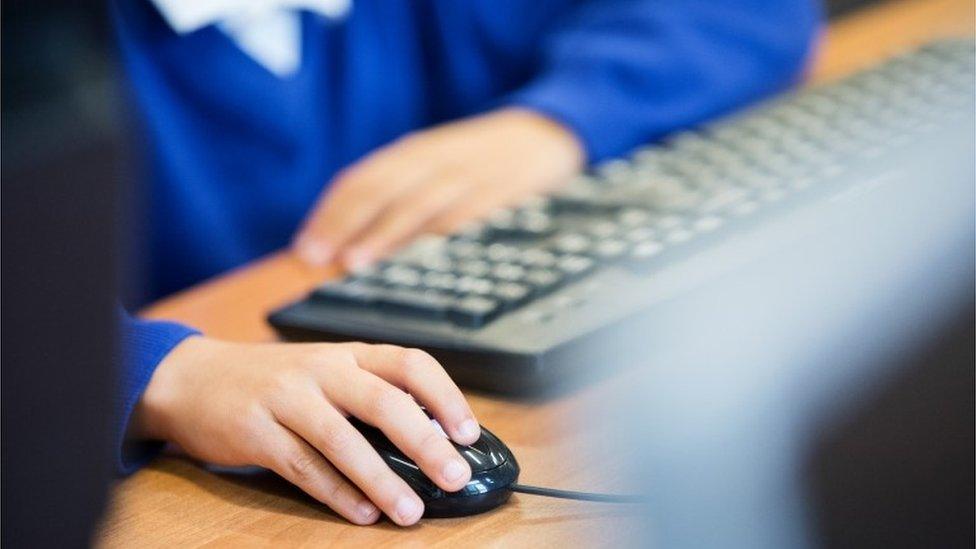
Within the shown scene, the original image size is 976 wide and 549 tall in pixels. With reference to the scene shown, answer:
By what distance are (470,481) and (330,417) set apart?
0.06m

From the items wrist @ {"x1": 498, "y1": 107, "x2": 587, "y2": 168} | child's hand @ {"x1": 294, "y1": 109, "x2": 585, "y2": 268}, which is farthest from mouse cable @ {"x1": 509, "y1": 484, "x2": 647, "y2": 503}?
wrist @ {"x1": 498, "y1": 107, "x2": 587, "y2": 168}

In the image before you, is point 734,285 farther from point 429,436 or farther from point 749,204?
point 429,436

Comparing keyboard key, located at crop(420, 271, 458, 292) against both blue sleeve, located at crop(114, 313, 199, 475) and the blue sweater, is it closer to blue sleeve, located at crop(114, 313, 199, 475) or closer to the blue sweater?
blue sleeve, located at crop(114, 313, 199, 475)

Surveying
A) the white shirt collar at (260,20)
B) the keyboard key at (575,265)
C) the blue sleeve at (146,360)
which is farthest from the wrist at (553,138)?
the blue sleeve at (146,360)

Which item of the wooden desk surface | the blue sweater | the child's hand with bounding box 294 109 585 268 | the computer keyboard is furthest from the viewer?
the blue sweater

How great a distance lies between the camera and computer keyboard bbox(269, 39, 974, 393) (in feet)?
1.67

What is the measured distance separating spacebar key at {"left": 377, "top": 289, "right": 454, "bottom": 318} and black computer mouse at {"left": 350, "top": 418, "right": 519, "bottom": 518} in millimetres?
125

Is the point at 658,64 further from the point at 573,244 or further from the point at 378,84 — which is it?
the point at 573,244

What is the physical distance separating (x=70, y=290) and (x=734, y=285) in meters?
0.37

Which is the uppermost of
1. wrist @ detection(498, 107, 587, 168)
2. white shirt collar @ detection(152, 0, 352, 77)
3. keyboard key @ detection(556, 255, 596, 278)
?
white shirt collar @ detection(152, 0, 352, 77)

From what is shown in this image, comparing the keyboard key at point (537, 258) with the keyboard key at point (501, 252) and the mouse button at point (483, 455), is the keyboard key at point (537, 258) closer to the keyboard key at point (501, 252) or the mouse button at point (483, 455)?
the keyboard key at point (501, 252)

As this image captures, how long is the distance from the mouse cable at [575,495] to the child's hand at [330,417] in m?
0.03

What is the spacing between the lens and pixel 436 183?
804 millimetres

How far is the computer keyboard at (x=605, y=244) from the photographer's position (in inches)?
20.0
